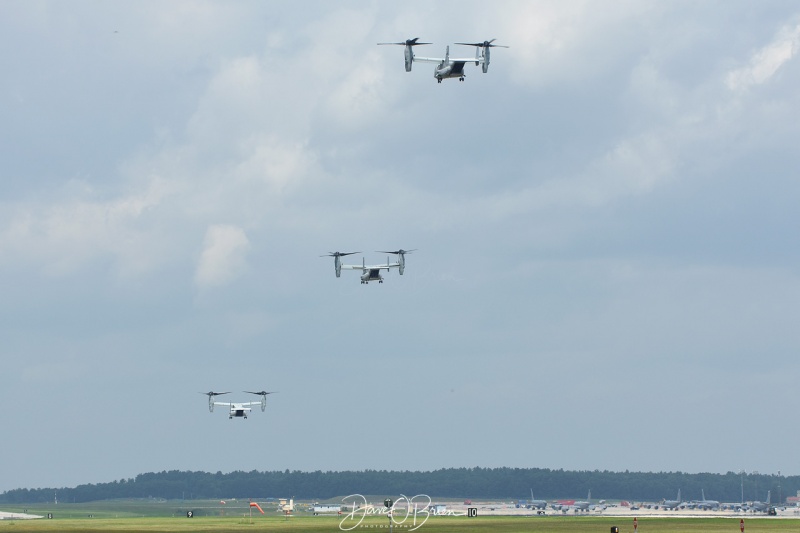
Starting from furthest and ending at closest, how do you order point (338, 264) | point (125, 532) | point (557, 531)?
1. point (338, 264)
2. point (125, 532)
3. point (557, 531)

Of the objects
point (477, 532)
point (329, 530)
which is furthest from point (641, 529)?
point (329, 530)

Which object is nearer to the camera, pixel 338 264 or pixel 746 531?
pixel 746 531

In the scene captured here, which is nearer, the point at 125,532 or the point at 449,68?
the point at 449,68

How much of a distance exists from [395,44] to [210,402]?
86578 millimetres

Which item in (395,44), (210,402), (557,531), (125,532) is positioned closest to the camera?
(395,44)

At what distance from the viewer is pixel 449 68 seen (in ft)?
387

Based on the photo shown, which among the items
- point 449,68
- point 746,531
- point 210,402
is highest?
point 449,68

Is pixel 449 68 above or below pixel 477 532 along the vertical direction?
above

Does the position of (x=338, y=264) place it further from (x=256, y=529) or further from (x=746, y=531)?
(x=746, y=531)

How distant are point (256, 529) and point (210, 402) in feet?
119

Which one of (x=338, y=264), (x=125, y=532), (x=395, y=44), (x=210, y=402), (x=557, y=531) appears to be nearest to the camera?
(x=395, y=44)

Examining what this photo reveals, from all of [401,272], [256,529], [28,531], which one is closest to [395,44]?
[401,272]

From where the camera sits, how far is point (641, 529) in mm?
142500

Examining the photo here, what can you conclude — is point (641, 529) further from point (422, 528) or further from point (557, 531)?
point (422, 528)
